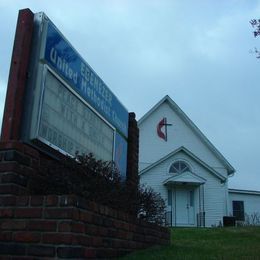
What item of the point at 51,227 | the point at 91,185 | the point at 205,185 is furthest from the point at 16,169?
the point at 205,185

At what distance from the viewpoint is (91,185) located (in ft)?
18.6

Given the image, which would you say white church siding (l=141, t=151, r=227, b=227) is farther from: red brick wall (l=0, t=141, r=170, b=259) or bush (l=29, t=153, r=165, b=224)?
red brick wall (l=0, t=141, r=170, b=259)

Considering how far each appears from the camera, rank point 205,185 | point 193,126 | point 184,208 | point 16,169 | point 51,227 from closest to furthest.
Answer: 1. point 51,227
2. point 16,169
3. point 184,208
4. point 205,185
5. point 193,126

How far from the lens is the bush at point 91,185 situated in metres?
5.26

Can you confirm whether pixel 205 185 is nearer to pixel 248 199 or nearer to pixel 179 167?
pixel 179 167

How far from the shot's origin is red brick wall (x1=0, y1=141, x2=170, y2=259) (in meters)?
4.48

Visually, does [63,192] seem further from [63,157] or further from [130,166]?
[130,166]

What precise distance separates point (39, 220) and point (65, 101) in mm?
2114

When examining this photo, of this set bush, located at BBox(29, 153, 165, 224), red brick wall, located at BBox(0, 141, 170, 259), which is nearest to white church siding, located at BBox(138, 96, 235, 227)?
bush, located at BBox(29, 153, 165, 224)

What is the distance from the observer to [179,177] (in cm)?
2817

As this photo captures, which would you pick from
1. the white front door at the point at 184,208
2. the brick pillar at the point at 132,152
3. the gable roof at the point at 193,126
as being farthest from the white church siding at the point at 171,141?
the brick pillar at the point at 132,152

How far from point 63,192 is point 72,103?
1.67 metres

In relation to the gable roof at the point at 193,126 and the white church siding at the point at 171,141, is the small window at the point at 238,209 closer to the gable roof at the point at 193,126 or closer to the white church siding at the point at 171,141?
the gable roof at the point at 193,126

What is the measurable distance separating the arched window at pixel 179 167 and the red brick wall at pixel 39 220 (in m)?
24.2
